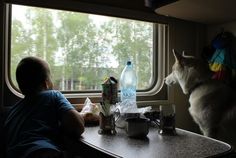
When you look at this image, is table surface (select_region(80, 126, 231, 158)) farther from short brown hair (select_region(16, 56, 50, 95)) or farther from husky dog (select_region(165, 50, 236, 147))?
husky dog (select_region(165, 50, 236, 147))

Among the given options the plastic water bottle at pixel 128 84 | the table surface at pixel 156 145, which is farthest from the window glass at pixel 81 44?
→ the table surface at pixel 156 145

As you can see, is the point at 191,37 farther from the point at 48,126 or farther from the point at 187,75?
the point at 48,126

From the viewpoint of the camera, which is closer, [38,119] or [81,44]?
[38,119]

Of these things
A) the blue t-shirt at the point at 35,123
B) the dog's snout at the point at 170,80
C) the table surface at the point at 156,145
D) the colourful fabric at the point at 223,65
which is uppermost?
the colourful fabric at the point at 223,65

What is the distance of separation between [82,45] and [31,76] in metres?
0.62

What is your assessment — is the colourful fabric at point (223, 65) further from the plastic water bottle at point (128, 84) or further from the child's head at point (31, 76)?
the child's head at point (31, 76)

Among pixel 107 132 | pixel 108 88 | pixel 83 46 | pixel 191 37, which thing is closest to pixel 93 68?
pixel 83 46

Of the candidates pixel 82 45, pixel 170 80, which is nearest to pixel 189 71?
pixel 170 80

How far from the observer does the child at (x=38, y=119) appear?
1.11 m

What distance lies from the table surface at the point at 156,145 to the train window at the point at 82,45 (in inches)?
25.9

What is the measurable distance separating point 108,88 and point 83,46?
0.60m

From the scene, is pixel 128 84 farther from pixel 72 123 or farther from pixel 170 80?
pixel 72 123

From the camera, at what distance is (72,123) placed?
49.2 inches

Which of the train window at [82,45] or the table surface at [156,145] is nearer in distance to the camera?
the table surface at [156,145]
